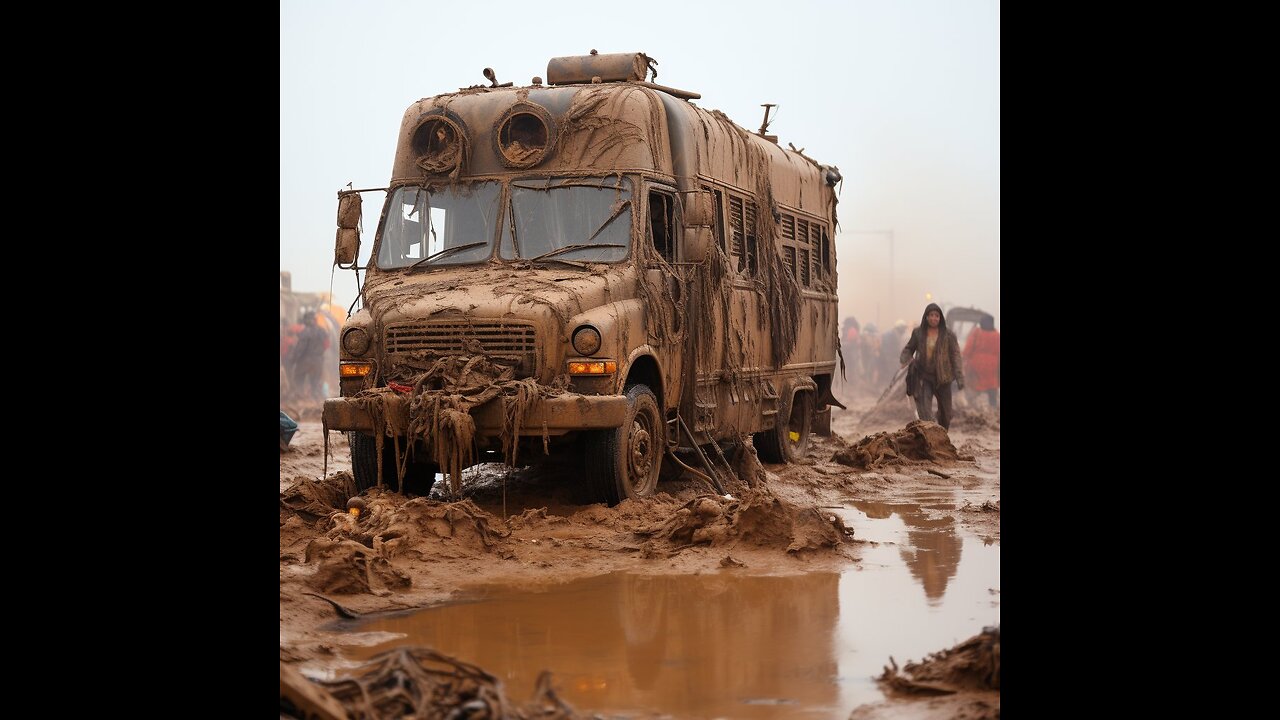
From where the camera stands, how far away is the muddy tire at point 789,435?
15578 mm

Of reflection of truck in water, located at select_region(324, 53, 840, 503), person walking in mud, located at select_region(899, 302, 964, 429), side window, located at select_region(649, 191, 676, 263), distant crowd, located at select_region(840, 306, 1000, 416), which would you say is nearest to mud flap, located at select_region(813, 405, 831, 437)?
person walking in mud, located at select_region(899, 302, 964, 429)

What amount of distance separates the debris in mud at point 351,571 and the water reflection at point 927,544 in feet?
9.98

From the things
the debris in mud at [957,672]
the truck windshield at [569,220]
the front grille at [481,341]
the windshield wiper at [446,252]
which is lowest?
the debris in mud at [957,672]

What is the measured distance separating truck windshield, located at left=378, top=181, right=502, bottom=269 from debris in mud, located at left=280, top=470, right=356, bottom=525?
1.81m

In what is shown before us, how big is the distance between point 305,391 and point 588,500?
22047 millimetres

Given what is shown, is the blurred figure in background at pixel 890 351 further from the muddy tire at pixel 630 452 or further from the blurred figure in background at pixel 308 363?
the muddy tire at pixel 630 452

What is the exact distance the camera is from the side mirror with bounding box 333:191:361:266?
1200cm

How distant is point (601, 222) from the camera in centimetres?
1162

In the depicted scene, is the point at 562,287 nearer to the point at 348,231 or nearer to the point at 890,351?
the point at 348,231

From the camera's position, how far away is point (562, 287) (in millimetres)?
10938

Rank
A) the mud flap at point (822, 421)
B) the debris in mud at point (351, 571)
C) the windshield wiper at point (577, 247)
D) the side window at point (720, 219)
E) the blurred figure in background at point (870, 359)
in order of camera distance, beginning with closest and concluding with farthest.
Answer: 1. the debris in mud at point (351, 571)
2. the windshield wiper at point (577, 247)
3. the side window at point (720, 219)
4. the mud flap at point (822, 421)
5. the blurred figure in background at point (870, 359)

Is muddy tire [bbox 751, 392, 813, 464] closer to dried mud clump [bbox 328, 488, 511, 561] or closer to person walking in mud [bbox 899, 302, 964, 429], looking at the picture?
person walking in mud [bbox 899, 302, 964, 429]

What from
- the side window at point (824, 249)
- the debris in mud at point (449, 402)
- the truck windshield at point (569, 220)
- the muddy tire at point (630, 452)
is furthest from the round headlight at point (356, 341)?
the side window at point (824, 249)

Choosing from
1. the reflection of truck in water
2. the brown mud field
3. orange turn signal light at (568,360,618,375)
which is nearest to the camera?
the brown mud field
